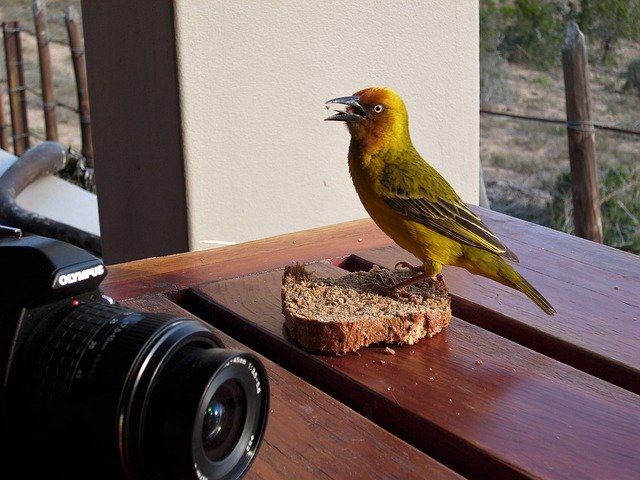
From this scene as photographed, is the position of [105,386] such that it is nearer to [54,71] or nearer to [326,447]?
[326,447]

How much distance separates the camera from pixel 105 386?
1.13 m

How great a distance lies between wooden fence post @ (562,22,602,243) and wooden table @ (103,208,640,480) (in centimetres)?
251

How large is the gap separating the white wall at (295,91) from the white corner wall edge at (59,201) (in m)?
2.38

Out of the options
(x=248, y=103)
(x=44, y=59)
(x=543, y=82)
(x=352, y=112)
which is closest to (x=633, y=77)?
(x=543, y=82)

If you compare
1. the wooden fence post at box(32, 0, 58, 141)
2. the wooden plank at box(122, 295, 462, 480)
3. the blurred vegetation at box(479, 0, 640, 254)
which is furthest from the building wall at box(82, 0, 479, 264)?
the blurred vegetation at box(479, 0, 640, 254)

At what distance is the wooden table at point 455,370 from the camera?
1.31 metres

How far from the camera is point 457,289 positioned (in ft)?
6.61

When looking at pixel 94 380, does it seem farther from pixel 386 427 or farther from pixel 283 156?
pixel 283 156

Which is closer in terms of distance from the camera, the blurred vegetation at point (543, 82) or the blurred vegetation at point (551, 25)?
the blurred vegetation at point (543, 82)

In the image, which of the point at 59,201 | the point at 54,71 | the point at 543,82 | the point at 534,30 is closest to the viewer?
the point at 59,201

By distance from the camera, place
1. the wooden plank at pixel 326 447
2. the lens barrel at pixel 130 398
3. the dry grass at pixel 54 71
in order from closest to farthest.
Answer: the lens barrel at pixel 130 398 → the wooden plank at pixel 326 447 → the dry grass at pixel 54 71

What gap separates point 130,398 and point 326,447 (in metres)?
0.34

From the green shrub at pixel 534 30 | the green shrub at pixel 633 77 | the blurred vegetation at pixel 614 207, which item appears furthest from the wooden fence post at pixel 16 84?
the green shrub at pixel 633 77

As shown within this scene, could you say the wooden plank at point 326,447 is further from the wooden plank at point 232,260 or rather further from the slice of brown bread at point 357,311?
the wooden plank at point 232,260
